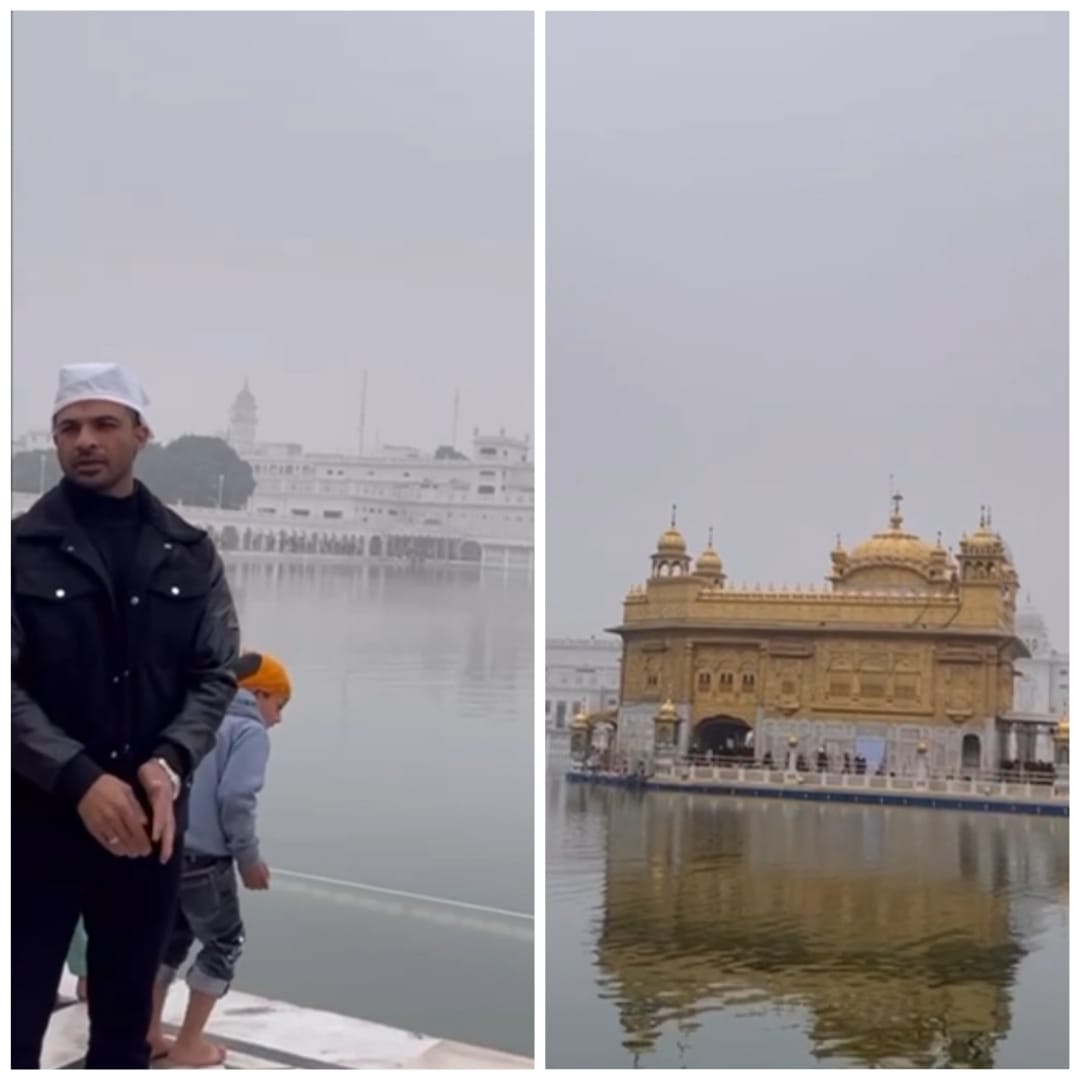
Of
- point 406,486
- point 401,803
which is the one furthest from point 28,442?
point 401,803

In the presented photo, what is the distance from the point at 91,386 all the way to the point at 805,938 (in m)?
1.95

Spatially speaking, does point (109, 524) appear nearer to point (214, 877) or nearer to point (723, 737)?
point (214, 877)

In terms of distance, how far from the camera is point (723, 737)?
3.25 meters

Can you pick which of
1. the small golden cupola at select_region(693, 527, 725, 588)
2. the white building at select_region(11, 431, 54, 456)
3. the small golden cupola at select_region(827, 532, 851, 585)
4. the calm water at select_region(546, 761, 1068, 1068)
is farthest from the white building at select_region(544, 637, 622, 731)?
the white building at select_region(11, 431, 54, 456)

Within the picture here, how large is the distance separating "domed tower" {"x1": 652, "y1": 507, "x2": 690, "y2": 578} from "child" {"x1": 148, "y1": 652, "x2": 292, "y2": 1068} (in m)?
0.99

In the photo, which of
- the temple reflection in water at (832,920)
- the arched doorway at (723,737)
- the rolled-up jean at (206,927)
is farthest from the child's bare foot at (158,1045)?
the arched doorway at (723,737)

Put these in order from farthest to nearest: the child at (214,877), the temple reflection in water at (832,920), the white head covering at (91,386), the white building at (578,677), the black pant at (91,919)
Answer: the white building at (578,677)
the temple reflection in water at (832,920)
the child at (214,877)
the white head covering at (91,386)
the black pant at (91,919)

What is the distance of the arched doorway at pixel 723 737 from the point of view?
3.23m

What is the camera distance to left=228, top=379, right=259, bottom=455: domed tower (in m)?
2.98

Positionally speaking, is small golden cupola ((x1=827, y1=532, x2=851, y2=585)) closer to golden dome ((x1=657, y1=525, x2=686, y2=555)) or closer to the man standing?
golden dome ((x1=657, y1=525, x2=686, y2=555))

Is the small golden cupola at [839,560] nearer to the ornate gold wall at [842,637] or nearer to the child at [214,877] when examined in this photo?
the ornate gold wall at [842,637]

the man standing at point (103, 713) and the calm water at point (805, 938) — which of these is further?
the calm water at point (805, 938)

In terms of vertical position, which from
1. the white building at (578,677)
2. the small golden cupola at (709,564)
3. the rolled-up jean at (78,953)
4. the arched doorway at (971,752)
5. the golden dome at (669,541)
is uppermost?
the golden dome at (669,541)

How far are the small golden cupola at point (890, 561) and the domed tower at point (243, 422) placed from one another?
4.56 ft
